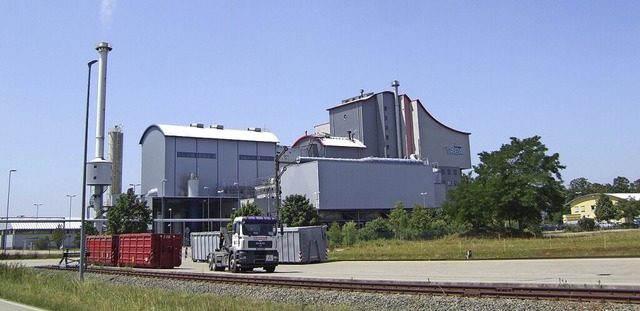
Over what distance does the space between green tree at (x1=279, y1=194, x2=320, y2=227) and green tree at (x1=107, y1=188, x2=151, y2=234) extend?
20418 millimetres

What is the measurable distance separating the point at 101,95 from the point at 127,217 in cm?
1820

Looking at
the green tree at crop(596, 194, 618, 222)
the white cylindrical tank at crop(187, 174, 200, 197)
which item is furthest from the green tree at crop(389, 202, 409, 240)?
the green tree at crop(596, 194, 618, 222)

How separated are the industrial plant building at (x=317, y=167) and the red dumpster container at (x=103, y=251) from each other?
39.7 metres

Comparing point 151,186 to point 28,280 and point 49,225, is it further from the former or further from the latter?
point 28,280

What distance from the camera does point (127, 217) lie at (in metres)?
78.8

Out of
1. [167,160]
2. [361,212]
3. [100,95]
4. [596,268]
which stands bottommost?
[596,268]

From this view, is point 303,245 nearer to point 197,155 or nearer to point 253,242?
point 253,242

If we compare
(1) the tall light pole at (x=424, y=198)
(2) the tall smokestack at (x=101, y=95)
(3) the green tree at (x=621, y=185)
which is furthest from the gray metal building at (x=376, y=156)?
(3) the green tree at (x=621, y=185)

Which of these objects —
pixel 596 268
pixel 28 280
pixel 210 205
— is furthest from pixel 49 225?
pixel 596 268

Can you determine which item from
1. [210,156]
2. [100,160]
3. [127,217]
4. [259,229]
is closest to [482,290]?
[259,229]

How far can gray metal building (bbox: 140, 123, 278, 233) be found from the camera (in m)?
99.2

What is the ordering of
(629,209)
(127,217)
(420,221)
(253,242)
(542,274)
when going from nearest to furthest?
(542,274), (253,242), (127,217), (420,221), (629,209)

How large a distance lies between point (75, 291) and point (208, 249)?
104 ft

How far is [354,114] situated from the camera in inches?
4606
